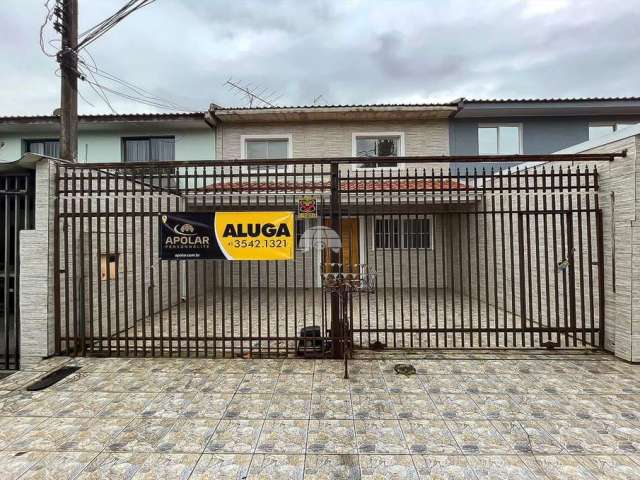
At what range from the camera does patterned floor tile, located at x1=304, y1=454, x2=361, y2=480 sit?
2.31m

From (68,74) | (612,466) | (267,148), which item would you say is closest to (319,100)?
(267,148)

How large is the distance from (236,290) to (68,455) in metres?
8.09

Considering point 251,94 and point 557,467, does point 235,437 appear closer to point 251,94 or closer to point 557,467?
point 557,467

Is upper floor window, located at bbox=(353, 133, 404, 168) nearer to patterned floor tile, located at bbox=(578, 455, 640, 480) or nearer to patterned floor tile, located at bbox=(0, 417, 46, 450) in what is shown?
patterned floor tile, located at bbox=(578, 455, 640, 480)

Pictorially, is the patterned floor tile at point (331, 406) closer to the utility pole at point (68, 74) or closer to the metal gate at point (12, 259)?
the metal gate at point (12, 259)

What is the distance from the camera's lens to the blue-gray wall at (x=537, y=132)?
9969 mm

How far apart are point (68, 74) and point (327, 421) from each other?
708 cm

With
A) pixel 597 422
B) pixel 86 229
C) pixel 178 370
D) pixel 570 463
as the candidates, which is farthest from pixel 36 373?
pixel 597 422

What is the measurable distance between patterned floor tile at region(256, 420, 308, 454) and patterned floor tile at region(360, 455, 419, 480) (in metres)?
0.52

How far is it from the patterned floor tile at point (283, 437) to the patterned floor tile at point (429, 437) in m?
0.90

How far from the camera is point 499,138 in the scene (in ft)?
33.2

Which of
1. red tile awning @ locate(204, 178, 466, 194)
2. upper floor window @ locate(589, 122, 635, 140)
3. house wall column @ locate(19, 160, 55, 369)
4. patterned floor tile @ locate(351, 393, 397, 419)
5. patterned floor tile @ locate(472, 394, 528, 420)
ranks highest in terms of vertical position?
upper floor window @ locate(589, 122, 635, 140)

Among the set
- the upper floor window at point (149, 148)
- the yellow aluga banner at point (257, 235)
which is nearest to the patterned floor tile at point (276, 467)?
the yellow aluga banner at point (257, 235)

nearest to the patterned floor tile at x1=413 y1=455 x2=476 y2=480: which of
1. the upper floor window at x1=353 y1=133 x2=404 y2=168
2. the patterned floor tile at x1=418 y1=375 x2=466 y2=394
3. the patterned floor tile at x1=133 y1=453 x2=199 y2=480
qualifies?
the patterned floor tile at x1=418 y1=375 x2=466 y2=394
